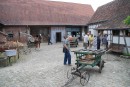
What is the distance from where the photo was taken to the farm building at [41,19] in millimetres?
27953

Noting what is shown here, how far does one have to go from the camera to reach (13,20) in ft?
91.4

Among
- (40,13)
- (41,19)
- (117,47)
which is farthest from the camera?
(40,13)

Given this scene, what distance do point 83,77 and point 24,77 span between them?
9.68 ft

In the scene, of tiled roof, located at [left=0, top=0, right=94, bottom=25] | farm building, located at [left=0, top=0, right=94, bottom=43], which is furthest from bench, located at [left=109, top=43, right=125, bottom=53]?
tiled roof, located at [left=0, top=0, right=94, bottom=25]

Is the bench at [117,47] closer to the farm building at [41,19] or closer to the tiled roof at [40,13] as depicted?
the farm building at [41,19]

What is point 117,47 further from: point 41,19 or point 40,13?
point 40,13

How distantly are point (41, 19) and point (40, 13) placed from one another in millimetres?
1500

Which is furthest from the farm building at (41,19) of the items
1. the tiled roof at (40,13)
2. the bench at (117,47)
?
the bench at (117,47)

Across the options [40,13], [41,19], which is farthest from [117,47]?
[40,13]

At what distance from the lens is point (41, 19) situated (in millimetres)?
29828

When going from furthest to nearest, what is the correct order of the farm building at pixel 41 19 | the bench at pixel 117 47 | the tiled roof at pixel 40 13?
the tiled roof at pixel 40 13 → the farm building at pixel 41 19 → the bench at pixel 117 47

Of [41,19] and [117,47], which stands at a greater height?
[41,19]

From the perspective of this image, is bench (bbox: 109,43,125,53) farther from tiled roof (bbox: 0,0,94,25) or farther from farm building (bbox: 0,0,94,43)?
tiled roof (bbox: 0,0,94,25)

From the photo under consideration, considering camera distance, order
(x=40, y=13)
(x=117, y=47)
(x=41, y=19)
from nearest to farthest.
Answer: (x=117, y=47)
(x=41, y=19)
(x=40, y=13)
